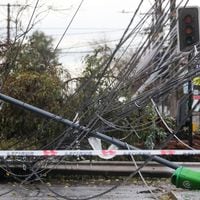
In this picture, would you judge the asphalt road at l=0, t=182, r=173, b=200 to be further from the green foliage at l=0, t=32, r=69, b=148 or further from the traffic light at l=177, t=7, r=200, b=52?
the traffic light at l=177, t=7, r=200, b=52

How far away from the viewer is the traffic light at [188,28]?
9289mm

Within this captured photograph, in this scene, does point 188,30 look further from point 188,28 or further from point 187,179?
point 187,179

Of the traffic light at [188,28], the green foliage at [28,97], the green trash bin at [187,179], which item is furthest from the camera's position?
the green foliage at [28,97]

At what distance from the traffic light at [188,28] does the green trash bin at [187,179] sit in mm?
2047

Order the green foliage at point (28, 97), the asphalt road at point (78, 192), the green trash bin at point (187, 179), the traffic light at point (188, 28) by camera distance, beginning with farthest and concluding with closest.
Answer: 1. the green foliage at point (28, 97)
2. the asphalt road at point (78, 192)
3. the traffic light at point (188, 28)
4. the green trash bin at point (187, 179)

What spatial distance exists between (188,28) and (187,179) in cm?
255

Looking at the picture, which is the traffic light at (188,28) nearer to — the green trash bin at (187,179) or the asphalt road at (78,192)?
the green trash bin at (187,179)

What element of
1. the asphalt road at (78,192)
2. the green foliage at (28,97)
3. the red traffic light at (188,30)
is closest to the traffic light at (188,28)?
the red traffic light at (188,30)

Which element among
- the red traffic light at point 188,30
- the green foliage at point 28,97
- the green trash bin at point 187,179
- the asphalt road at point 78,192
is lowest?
the asphalt road at point 78,192

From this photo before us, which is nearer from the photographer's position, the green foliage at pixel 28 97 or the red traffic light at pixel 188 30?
the red traffic light at pixel 188 30

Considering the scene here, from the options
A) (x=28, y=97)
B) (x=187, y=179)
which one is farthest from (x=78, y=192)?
(x=187, y=179)

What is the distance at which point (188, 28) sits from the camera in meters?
9.41

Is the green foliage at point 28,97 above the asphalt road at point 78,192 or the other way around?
above

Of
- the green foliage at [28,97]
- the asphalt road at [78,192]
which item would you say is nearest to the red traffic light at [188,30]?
the asphalt road at [78,192]
